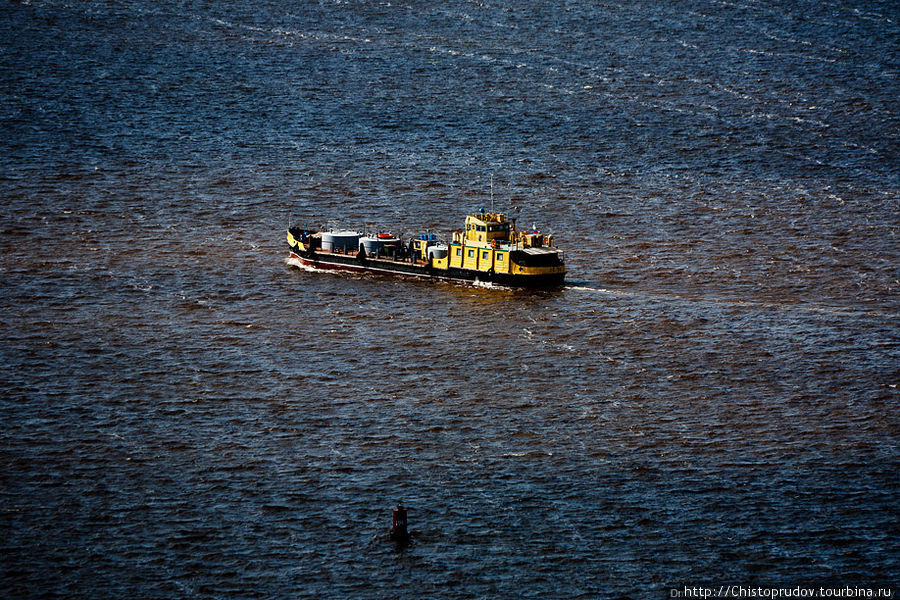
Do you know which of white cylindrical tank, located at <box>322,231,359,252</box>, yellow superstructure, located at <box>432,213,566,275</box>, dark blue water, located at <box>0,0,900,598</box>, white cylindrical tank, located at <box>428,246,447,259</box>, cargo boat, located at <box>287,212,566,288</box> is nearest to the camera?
dark blue water, located at <box>0,0,900,598</box>

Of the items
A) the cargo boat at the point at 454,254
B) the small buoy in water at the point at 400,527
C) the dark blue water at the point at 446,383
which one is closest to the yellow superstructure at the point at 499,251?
the cargo boat at the point at 454,254

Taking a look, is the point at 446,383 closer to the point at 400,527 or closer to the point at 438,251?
the point at 400,527

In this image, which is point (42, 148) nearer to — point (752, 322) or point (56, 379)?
point (56, 379)

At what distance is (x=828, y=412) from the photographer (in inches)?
4065

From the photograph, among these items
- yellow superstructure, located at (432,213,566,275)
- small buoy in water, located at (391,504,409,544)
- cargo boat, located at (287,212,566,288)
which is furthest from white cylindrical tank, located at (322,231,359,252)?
small buoy in water, located at (391,504,409,544)

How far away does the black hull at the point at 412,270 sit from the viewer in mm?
135250

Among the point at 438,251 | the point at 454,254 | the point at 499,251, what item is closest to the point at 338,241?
the point at 438,251

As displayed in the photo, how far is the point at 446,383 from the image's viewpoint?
110500mm

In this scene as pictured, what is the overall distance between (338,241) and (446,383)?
38481 mm

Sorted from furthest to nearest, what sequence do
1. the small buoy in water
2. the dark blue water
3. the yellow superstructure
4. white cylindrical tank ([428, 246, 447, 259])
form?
1. white cylindrical tank ([428, 246, 447, 259])
2. the yellow superstructure
3. the small buoy in water
4. the dark blue water

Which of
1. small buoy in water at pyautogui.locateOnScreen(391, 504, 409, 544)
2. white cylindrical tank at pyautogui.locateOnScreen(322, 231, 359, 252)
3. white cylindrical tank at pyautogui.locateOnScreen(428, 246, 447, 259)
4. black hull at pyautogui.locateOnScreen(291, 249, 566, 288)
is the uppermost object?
white cylindrical tank at pyautogui.locateOnScreen(428, 246, 447, 259)

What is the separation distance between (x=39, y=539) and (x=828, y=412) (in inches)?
2100

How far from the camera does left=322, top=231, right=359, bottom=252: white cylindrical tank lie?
145 meters

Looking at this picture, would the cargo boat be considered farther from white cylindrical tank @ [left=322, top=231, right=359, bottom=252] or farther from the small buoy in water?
Result: the small buoy in water
